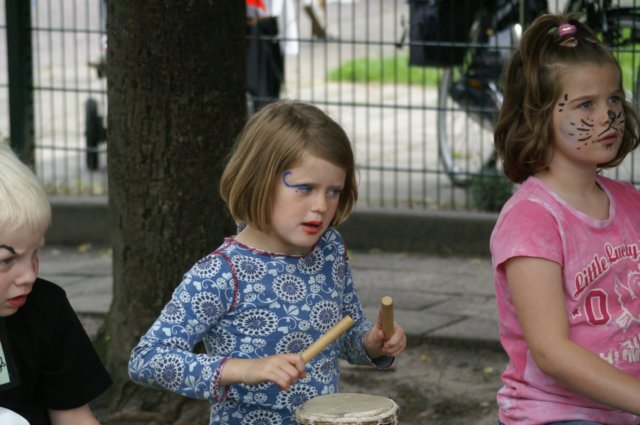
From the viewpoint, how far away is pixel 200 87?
14.6 ft

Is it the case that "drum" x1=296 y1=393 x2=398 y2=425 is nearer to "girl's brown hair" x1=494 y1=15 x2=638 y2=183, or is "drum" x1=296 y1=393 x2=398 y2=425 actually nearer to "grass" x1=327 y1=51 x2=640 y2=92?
"girl's brown hair" x1=494 y1=15 x2=638 y2=183

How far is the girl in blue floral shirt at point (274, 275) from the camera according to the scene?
295 centimetres

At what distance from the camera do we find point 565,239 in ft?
9.68

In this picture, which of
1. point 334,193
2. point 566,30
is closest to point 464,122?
point 566,30

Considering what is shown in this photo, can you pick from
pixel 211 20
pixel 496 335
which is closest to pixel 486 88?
pixel 496 335

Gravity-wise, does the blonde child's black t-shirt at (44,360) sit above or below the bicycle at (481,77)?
below

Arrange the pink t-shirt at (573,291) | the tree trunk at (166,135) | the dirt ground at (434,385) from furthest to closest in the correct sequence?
the dirt ground at (434,385), the tree trunk at (166,135), the pink t-shirt at (573,291)

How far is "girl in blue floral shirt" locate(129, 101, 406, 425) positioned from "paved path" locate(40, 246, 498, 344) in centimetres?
246

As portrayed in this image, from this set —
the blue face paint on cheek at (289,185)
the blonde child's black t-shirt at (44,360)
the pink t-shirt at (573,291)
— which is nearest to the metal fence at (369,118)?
the pink t-shirt at (573,291)

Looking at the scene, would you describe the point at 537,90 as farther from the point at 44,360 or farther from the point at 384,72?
the point at 384,72

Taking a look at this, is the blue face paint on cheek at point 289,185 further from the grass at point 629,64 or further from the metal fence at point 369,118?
the metal fence at point 369,118

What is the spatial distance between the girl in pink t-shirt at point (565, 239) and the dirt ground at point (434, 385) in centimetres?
165

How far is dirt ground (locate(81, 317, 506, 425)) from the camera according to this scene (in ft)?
15.4

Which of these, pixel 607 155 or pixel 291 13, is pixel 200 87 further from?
pixel 291 13
